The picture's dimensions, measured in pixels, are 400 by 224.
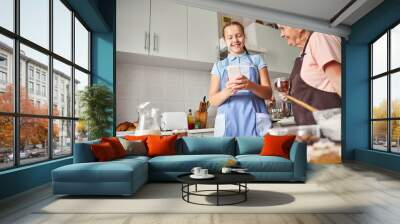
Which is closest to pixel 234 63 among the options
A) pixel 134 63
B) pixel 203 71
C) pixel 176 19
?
pixel 203 71

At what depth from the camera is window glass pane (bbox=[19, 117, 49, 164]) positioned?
464cm

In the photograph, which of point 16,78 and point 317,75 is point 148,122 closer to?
point 16,78

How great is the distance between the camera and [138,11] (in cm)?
763

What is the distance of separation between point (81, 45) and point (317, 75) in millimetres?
5065

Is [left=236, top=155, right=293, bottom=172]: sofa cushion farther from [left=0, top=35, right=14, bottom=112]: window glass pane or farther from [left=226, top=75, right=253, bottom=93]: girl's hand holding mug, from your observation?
[left=0, top=35, right=14, bottom=112]: window glass pane

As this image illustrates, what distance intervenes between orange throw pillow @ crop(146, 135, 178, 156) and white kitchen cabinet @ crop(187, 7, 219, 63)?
2.67 meters

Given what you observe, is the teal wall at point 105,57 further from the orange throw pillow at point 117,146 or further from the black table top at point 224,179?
the black table top at point 224,179

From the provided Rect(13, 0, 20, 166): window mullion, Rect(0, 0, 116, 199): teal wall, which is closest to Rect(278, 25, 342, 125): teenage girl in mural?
Rect(0, 0, 116, 199): teal wall

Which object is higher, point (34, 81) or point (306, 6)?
point (306, 6)

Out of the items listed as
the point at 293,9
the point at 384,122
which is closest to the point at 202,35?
the point at 293,9

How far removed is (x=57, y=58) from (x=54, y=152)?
57.5 inches

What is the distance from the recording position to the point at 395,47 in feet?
23.0

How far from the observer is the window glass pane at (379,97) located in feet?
24.5

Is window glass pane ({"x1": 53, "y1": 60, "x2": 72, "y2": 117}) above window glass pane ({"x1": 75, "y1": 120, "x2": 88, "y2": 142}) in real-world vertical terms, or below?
above
